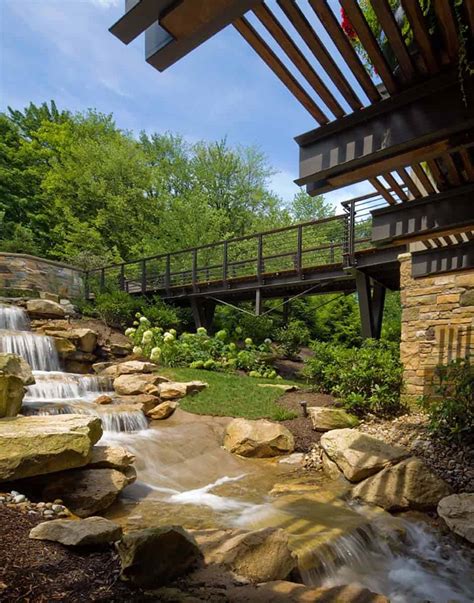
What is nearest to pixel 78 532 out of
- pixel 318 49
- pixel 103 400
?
pixel 318 49

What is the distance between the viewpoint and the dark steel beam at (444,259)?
417 centimetres

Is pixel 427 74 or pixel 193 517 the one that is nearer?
pixel 427 74

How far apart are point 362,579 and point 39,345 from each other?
862 cm

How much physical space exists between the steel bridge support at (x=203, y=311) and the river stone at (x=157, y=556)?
11510 mm

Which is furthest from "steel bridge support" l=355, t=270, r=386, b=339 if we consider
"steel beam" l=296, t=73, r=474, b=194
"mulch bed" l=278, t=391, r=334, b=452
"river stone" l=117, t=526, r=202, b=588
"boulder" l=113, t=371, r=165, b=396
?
"river stone" l=117, t=526, r=202, b=588

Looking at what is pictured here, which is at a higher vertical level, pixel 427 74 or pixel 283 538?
pixel 427 74

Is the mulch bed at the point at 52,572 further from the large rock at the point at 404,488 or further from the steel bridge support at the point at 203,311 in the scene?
the steel bridge support at the point at 203,311

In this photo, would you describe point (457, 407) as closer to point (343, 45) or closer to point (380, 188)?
point (380, 188)

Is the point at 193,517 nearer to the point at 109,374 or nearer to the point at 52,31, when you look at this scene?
the point at 109,374

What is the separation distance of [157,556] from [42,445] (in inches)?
A: 68.0

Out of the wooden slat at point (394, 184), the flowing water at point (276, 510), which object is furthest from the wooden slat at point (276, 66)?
the flowing water at point (276, 510)

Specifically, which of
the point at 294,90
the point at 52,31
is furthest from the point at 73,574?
the point at 52,31

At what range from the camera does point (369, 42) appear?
1.55m

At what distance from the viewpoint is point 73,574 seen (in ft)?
7.02
